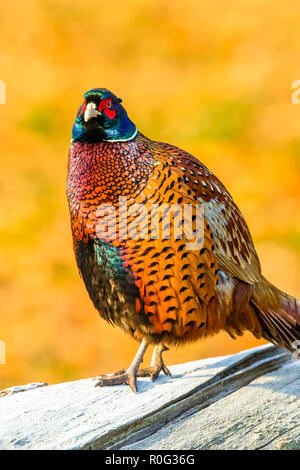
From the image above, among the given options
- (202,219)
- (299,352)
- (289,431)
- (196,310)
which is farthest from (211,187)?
(289,431)

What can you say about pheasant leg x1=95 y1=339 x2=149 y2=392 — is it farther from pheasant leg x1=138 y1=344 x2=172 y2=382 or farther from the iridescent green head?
the iridescent green head

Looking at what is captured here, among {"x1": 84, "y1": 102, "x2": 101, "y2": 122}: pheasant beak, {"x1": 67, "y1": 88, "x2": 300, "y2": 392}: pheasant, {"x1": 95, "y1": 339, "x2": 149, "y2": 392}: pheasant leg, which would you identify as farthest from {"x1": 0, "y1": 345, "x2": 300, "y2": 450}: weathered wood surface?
{"x1": 84, "y1": 102, "x2": 101, "y2": 122}: pheasant beak

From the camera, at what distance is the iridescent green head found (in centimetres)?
390

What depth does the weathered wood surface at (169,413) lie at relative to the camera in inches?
146

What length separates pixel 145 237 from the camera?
13.0 feet

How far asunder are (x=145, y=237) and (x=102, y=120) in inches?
30.2

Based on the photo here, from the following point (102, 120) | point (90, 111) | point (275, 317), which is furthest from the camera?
point (275, 317)

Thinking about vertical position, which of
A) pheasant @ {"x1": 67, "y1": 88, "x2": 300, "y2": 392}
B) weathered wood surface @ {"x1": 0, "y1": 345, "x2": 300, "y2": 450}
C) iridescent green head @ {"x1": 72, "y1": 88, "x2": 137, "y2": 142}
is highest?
iridescent green head @ {"x1": 72, "y1": 88, "x2": 137, "y2": 142}

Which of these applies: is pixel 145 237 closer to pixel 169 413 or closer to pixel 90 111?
pixel 90 111

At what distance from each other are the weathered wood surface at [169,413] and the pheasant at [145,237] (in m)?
0.27

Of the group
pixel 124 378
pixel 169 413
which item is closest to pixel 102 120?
pixel 124 378

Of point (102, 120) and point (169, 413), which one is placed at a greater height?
point (102, 120)

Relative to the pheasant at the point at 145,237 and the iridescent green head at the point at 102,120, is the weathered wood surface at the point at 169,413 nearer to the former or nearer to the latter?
the pheasant at the point at 145,237
